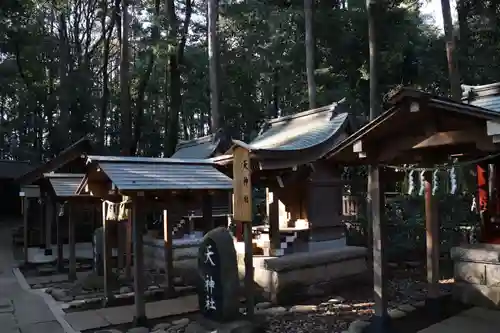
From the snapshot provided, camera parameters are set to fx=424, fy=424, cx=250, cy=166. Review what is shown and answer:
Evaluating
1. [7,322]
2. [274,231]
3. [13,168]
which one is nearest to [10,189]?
[13,168]

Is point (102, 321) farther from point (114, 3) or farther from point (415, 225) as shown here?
point (114, 3)

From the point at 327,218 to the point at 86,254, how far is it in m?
9.95

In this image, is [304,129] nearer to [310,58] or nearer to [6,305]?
[310,58]

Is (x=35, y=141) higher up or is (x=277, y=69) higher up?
(x=277, y=69)

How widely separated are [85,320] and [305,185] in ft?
19.5

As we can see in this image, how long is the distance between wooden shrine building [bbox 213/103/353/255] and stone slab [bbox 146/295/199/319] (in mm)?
2285

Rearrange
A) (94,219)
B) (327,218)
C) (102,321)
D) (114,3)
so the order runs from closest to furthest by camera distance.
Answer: (102,321) < (327,218) < (94,219) < (114,3)

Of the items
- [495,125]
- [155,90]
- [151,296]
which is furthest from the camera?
[155,90]

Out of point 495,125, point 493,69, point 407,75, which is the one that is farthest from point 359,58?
point 495,125

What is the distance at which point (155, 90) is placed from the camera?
2894 centimetres

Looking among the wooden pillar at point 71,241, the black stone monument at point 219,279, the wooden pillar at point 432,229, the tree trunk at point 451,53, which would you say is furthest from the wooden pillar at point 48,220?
the tree trunk at point 451,53

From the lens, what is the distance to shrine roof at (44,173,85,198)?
449 inches

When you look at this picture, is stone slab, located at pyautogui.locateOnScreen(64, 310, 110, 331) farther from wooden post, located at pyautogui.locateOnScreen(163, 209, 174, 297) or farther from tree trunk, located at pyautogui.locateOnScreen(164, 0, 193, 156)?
tree trunk, located at pyautogui.locateOnScreen(164, 0, 193, 156)

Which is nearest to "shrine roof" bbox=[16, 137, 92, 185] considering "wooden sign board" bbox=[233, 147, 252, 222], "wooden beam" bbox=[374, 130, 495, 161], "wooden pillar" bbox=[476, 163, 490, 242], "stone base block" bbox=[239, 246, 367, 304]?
"stone base block" bbox=[239, 246, 367, 304]
